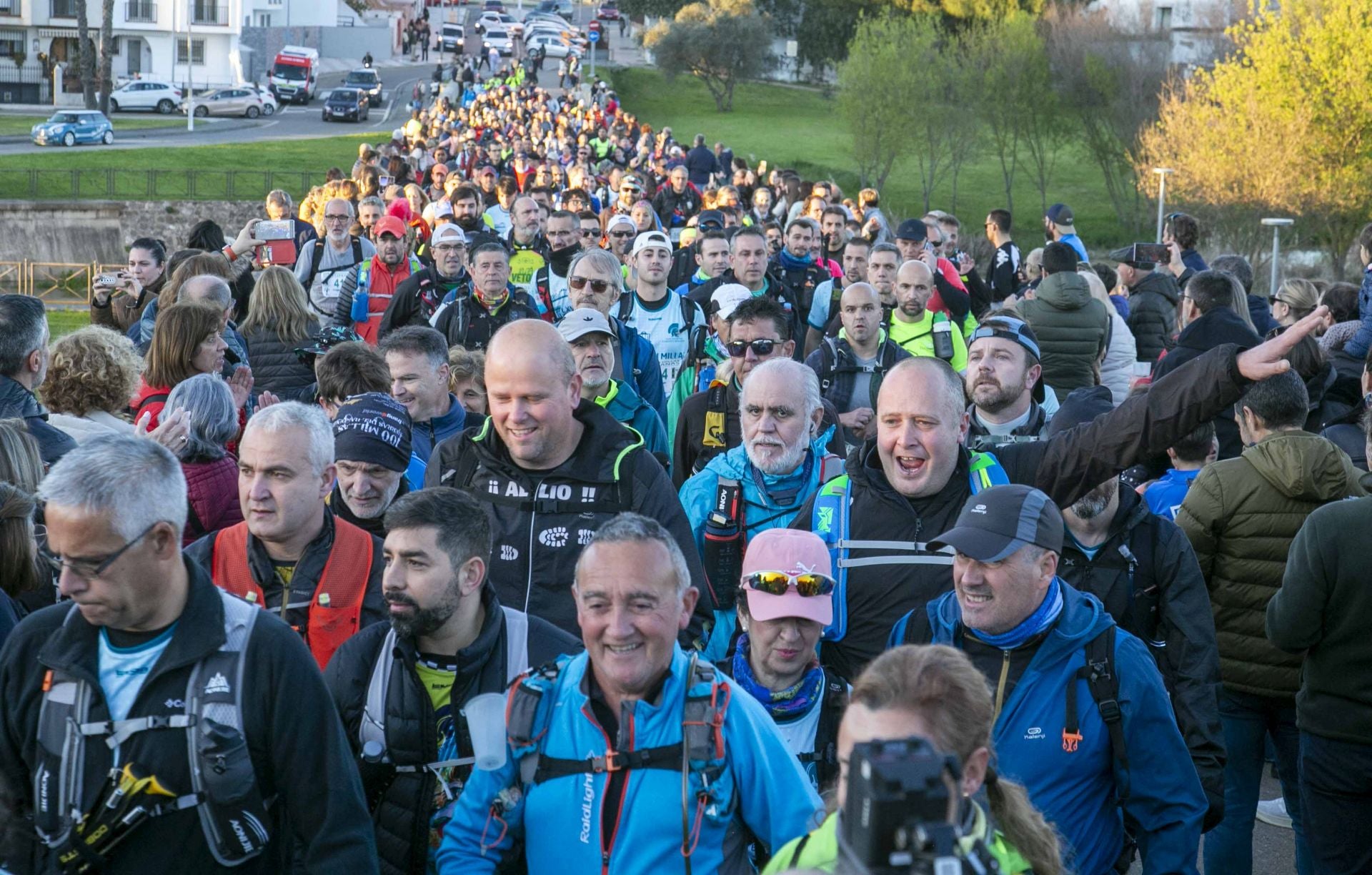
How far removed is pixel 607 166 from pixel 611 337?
22677 millimetres

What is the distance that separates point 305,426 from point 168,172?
1595 inches

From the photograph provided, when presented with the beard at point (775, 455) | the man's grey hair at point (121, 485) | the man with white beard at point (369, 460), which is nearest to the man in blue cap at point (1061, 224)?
the beard at point (775, 455)

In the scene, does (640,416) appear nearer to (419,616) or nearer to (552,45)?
(419,616)

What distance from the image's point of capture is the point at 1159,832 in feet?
13.8

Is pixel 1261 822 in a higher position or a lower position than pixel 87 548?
lower

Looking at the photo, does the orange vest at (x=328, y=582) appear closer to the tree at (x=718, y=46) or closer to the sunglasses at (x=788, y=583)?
the sunglasses at (x=788, y=583)

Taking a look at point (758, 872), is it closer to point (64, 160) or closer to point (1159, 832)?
point (1159, 832)

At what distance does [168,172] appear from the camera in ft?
139

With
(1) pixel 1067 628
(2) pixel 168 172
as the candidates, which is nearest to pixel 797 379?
(1) pixel 1067 628

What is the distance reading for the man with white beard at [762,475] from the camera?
234 inches

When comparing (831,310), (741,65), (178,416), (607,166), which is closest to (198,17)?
(741,65)

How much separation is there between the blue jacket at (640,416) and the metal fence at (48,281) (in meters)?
26.8

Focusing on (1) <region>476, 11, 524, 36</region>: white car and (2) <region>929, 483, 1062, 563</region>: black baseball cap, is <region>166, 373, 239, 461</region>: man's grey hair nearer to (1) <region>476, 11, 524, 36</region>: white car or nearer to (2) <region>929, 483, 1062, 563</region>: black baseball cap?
(2) <region>929, 483, 1062, 563</region>: black baseball cap

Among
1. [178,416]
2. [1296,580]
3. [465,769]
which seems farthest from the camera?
[178,416]
